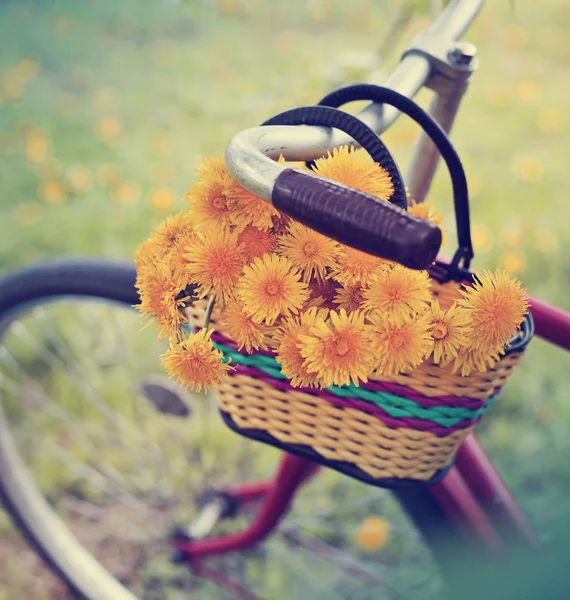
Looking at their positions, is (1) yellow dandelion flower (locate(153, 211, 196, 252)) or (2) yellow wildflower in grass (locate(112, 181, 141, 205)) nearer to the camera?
(1) yellow dandelion flower (locate(153, 211, 196, 252))

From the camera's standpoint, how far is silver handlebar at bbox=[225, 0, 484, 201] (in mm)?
425

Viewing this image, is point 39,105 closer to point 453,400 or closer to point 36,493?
point 36,493

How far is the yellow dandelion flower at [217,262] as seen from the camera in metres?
0.48

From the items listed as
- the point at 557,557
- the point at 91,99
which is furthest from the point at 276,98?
the point at 557,557

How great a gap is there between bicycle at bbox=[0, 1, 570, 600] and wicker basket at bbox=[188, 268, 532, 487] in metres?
0.10

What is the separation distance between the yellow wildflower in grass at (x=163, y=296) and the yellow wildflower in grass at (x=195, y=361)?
3cm

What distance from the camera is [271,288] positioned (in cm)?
47

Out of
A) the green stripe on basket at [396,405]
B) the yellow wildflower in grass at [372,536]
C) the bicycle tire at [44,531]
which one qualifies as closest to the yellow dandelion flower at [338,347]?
the green stripe on basket at [396,405]

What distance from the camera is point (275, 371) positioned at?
57 cm

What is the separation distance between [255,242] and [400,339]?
0.42ft

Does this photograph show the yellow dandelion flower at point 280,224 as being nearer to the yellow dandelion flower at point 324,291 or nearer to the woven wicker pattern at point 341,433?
the yellow dandelion flower at point 324,291

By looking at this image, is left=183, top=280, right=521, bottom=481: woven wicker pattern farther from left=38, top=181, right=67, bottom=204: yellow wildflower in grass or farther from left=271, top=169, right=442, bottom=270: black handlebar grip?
left=38, top=181, right=67, bottom=204: yellow wildflower in grass

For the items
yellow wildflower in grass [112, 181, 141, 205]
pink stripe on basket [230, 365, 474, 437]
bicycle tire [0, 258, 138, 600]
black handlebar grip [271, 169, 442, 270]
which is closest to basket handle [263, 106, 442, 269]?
black handlebar grip [271, 169, 442, 270]

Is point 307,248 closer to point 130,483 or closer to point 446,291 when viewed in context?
point 446,291
